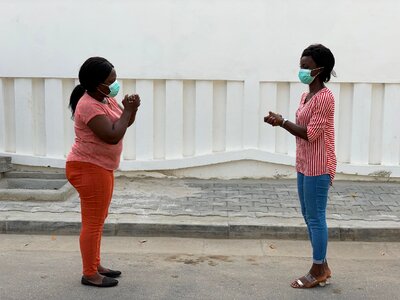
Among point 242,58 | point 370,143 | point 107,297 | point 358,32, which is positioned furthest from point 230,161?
point 107,297

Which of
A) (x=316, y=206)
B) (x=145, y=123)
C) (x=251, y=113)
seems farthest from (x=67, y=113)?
(x=316, y=206)

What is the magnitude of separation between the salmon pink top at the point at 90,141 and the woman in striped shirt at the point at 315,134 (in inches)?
47.8

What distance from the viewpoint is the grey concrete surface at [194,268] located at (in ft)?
14.2

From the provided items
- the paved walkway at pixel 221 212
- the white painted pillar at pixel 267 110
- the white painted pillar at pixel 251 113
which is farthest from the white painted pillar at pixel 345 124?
the white painted pillar at pixel 251 113

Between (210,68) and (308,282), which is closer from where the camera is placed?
(308,282)

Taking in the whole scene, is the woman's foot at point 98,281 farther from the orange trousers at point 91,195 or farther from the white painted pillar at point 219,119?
the white painted pillar at point 219,119

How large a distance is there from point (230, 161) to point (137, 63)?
1.98 meters

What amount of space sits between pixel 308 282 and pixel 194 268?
42.8 inches

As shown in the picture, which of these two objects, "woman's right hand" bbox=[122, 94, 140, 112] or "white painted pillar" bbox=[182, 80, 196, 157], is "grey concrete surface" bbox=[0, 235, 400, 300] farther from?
"white painted pillar" bbox=[182, 80, 196, 157]

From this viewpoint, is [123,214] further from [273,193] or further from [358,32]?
[358,32]

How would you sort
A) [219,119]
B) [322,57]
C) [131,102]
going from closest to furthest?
1. [131,102]
2. [322,57]
3. [219,119]

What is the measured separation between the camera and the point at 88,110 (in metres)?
4.02

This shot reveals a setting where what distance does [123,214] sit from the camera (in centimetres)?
622

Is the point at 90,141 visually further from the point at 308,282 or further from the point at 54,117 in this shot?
the point at 54,117
